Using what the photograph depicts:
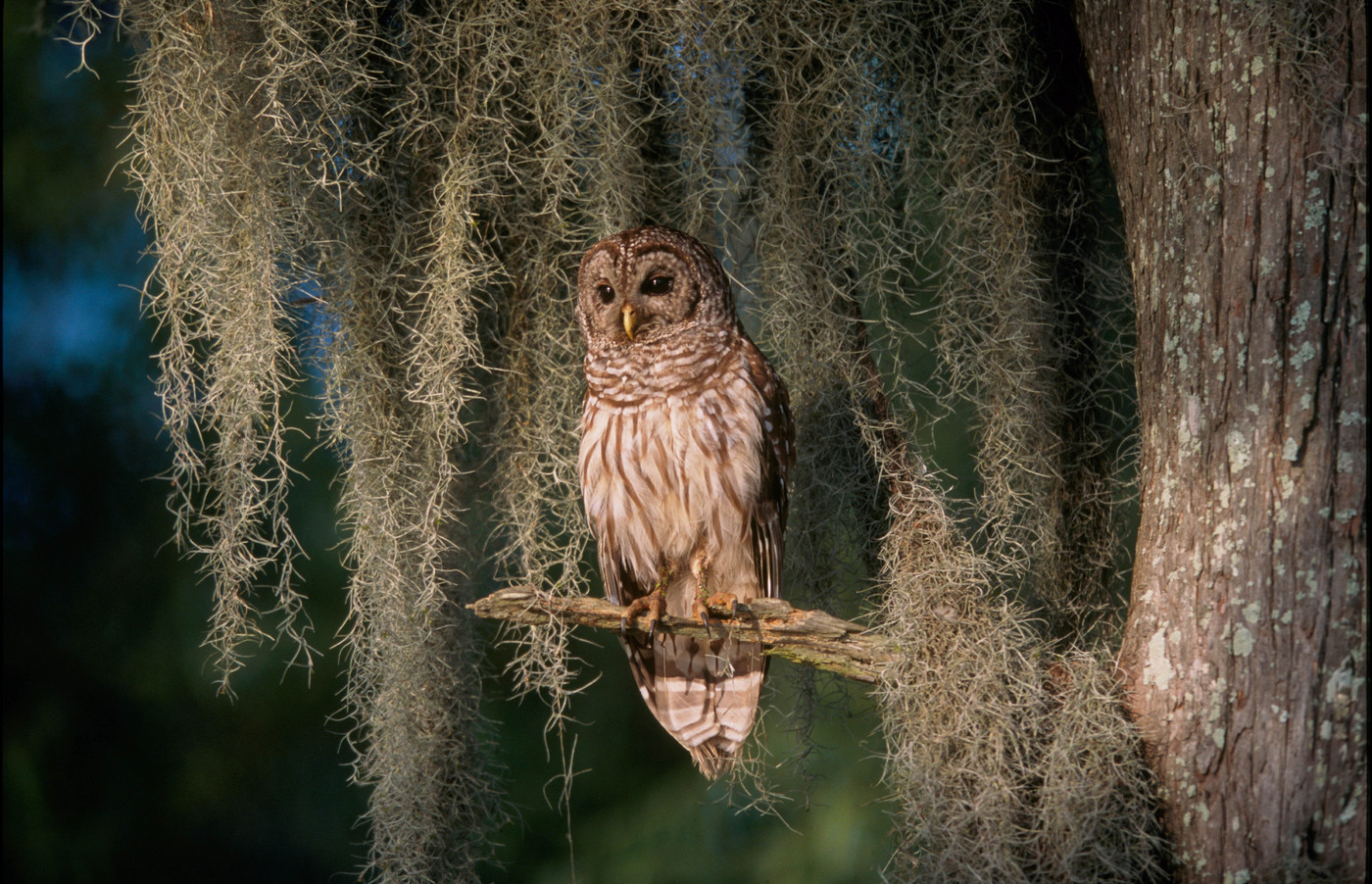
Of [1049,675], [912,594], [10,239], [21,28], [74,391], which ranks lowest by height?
[1049,675]

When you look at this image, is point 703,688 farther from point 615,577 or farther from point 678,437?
point 678,437

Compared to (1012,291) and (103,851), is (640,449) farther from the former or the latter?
(103,851)

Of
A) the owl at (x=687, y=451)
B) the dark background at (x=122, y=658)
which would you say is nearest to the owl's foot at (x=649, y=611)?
the owl at (x=687, y=451)

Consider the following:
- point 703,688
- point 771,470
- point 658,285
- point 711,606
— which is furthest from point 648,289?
point 703,688

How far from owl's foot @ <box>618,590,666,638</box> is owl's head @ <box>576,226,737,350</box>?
0.46 meters

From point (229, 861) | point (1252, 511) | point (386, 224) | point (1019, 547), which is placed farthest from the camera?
point (229, 861)

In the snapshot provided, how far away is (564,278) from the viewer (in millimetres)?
1597

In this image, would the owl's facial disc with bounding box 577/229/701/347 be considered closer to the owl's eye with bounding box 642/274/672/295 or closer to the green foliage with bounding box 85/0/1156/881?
the owl's eye with bounding box 642/274/672/295

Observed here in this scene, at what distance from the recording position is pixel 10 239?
2.15 metres

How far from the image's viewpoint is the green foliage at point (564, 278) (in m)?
1.37

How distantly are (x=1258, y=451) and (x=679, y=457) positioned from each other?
886 millimetres

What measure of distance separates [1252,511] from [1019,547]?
1.24ft

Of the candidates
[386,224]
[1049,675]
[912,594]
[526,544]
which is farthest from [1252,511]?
[386,224]

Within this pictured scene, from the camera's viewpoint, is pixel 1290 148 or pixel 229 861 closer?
pixel 1290 148
